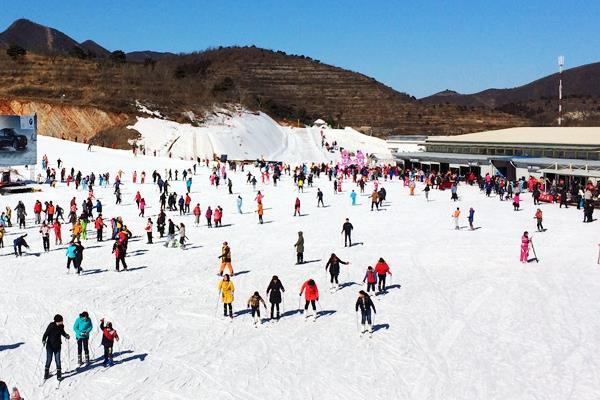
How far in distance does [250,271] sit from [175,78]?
6325 centimetres

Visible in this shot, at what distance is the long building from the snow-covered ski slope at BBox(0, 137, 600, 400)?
10132 millimetres

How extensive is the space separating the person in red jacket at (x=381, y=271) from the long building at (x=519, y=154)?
59.5 ft

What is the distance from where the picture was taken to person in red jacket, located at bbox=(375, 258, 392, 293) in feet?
46.1

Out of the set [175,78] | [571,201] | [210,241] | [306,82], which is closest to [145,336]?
[210,241]

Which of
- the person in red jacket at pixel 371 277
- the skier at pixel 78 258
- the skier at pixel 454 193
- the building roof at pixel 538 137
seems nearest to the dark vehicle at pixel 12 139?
the skier at pixel 78 258

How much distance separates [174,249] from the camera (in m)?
19.4

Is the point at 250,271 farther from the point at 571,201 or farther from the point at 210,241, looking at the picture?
the point at 571,201

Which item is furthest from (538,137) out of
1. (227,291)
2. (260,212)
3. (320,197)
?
(227,291)

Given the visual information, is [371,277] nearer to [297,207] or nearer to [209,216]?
[209,216]

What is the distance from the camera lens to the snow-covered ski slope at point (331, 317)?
973 cm

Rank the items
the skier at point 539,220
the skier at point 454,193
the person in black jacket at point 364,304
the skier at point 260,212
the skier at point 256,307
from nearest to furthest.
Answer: the person in black jacket at point 364,304 < the skier at point 256,307 < the skier at point 539,220 < the skier at point 260,212 < the skier at point 454,193

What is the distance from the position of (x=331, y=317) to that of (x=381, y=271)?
1944mm

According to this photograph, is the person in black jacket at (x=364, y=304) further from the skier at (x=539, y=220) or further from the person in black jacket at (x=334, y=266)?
the skier at (x=539, y=220)

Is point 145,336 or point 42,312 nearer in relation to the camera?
point 145,336
